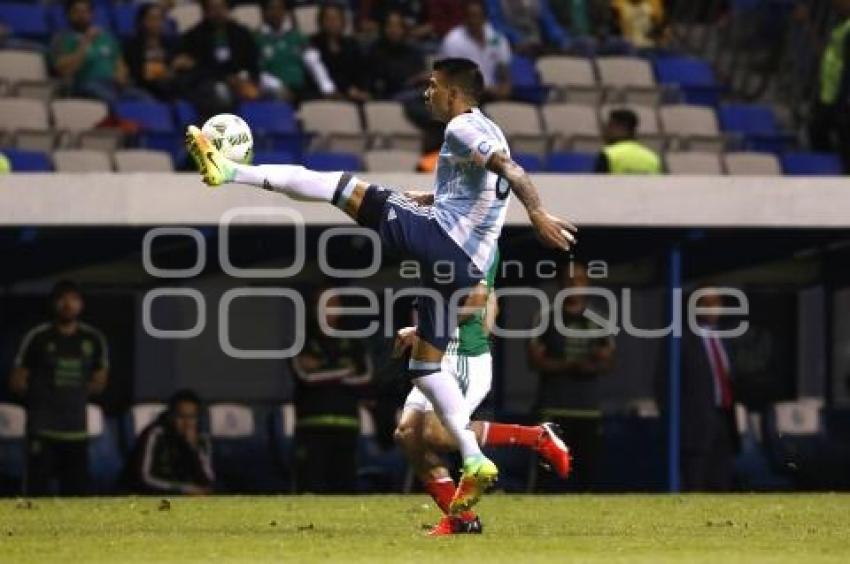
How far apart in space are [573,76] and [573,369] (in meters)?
4.85

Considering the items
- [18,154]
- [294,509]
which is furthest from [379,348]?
[294,509]

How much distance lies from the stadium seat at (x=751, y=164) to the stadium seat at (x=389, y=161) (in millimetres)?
2592

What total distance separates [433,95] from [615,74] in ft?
33.6

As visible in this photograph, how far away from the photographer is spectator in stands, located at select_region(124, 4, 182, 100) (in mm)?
19734

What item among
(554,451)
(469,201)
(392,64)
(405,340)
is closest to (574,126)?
(392,64)

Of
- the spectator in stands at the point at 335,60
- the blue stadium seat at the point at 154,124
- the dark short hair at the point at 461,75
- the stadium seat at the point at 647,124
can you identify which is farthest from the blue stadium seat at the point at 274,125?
the dark short hair at the point at 461,75

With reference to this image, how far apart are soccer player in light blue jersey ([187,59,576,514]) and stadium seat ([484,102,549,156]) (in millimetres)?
8150

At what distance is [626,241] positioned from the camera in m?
18.9

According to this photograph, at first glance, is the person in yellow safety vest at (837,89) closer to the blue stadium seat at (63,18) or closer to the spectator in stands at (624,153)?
the spectator in stands at (624,153)

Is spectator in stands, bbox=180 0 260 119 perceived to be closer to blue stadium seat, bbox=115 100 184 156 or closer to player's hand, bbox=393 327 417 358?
blue stadium seat, bbox=115 100 184 156

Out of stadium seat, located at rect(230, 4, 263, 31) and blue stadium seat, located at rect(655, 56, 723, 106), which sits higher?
stadium seat, located at rect(230, 4, 263, 31)

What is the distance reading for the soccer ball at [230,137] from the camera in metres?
11.7

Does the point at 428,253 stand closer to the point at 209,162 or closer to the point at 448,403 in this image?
the point at 448,403

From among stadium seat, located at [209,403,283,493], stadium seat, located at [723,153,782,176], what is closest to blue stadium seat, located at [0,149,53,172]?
stadium seat, located at [209,403,283,493]
